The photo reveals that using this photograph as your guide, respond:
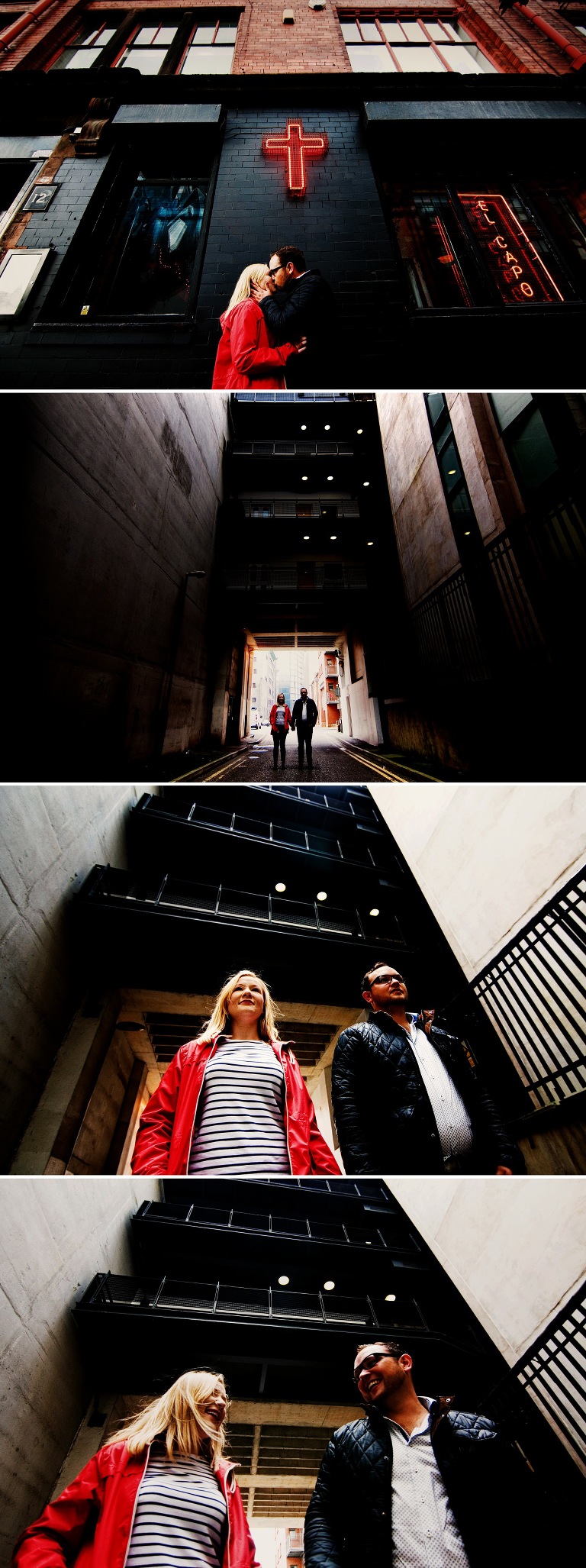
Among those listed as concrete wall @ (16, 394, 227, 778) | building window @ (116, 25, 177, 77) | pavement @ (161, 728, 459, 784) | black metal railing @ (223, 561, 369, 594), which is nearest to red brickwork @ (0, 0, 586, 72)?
building window @ (116, 25, 177, 77)

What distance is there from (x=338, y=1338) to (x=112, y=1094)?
1.19 m

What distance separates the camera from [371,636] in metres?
1.83

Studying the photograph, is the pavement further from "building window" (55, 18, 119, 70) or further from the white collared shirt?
"building window" (55, 18, 119, 70)

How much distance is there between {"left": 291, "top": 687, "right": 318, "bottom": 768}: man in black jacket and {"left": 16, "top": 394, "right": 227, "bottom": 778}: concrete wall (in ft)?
1.12

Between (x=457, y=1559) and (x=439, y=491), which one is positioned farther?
(x=439, y=491)

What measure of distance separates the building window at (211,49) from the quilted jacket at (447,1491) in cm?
850

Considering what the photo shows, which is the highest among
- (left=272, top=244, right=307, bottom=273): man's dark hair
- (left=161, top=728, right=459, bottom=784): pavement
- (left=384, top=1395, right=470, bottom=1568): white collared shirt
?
(left=272, top=244, right=307, bottom=273): man's dark hair

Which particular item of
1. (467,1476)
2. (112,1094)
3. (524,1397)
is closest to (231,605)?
(112,1094)

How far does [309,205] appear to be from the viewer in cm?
356

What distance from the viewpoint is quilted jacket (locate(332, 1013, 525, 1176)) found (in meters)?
1.63

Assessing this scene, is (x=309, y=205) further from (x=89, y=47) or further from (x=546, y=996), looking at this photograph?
(x=546, y=996)

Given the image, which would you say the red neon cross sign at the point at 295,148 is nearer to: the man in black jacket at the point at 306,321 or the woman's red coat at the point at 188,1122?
the man in black jacket at the point at 306,321

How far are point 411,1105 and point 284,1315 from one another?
1.12 metres

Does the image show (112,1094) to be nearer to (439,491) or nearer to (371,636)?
(371,636)
